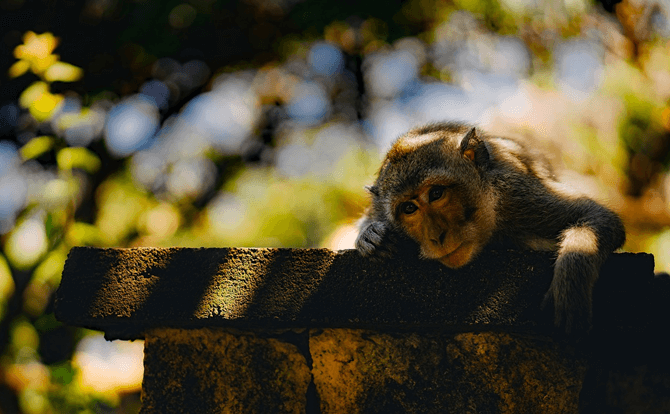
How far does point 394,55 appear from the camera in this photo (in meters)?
7.68

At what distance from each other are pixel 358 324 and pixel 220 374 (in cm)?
60

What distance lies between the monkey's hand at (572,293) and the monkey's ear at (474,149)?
695 millimetres

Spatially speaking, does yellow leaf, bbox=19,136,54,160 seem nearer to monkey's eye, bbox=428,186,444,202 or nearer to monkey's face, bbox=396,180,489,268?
monkey's face, bbox=396,180,489,268

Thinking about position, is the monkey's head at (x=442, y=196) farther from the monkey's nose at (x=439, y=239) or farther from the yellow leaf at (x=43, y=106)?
the yellow leaf at (x=43, y=106)

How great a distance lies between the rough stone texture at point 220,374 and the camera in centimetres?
208

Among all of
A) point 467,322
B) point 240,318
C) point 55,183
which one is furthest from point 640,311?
point 55,183

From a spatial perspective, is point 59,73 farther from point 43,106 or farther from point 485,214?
point 485,214

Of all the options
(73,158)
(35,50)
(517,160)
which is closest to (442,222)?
(517,160)

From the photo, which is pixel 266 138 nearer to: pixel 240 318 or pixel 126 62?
pixel 126 62

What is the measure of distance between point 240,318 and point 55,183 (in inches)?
71.9

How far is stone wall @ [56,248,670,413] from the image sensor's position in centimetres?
200

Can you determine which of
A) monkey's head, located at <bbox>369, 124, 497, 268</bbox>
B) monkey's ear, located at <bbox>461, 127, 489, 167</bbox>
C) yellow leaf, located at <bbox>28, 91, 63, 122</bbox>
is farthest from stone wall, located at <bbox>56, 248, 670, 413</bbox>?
yellow leaf, located at <bbox>28, 91, 63, 122</bbox>

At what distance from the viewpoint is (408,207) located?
2330 mm

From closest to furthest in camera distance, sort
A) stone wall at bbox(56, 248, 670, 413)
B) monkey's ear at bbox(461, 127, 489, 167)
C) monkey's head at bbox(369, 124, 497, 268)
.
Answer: stone wall at bbox(56, 248, 670, 413) < monkey's head at bbox(369, 124, 497, 268) < monkey's ear at bbox(461, 127, 489, 167)
